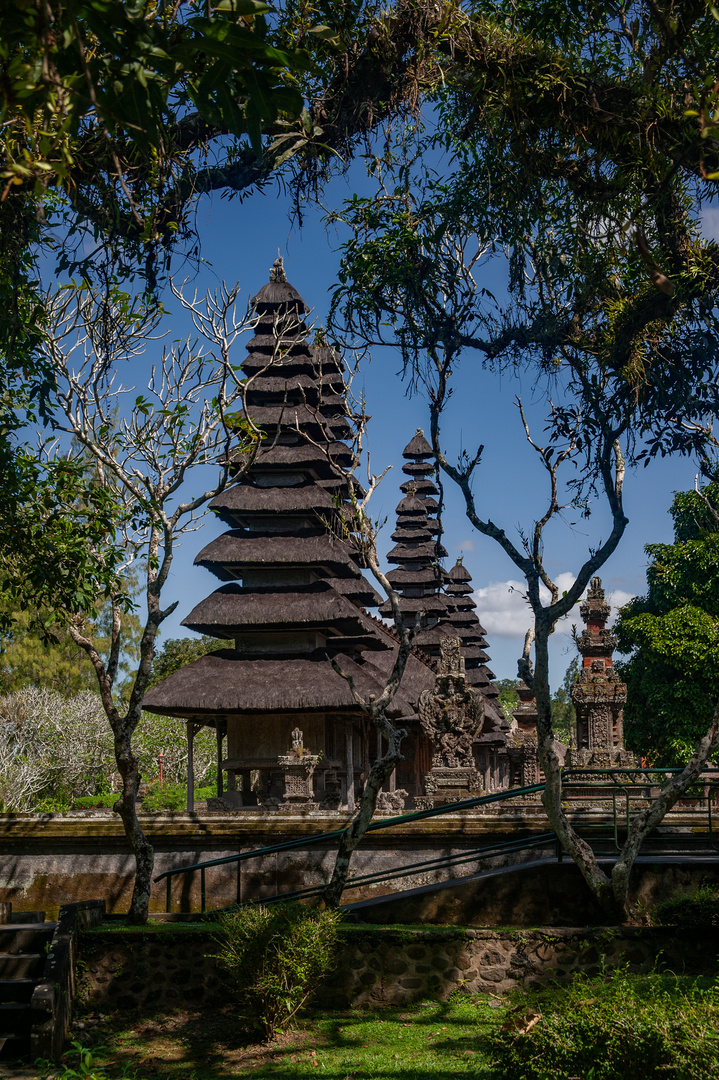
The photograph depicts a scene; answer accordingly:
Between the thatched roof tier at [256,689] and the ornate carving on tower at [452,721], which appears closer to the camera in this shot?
the ornate carving on tower at [452,721]

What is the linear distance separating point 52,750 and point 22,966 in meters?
27.4

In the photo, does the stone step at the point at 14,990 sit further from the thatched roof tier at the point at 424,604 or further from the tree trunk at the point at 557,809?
the thatched roof tier at the point at 424,604

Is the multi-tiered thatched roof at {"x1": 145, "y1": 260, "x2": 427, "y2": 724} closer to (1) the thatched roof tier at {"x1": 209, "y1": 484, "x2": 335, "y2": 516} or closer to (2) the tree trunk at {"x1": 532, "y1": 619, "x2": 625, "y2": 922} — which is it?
(1) the thatched roof tier at {"x1": 209, "y1": 484, "x2": 335, "y2": 516}

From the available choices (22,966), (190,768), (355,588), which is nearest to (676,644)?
(355,588)

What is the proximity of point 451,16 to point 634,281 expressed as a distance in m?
3.78

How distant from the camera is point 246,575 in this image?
2642 cm

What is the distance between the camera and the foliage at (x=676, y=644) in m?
31.3

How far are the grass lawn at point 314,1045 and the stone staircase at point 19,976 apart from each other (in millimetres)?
568

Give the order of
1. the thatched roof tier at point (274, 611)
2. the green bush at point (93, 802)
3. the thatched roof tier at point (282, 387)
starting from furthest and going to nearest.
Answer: the green bush at point (93, 802) < the thatched roof tier at point (282, 387) < the thatched roof tier at point (274, 611)

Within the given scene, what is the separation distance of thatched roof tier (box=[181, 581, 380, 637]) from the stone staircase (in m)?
14.4

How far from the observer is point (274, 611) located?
81.6ft

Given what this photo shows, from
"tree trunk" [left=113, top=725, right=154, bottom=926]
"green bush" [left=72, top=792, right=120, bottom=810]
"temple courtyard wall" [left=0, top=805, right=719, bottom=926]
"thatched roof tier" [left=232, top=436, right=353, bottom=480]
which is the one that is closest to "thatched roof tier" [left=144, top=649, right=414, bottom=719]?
"thatched roof tier" [left=232, top=436, right=353, bottom=480]

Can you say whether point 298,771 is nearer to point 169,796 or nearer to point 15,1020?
point 15,1020

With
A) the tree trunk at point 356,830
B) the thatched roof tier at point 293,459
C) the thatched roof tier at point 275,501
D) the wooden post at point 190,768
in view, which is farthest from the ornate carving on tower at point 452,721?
the thatched roof tier at point 293,459
